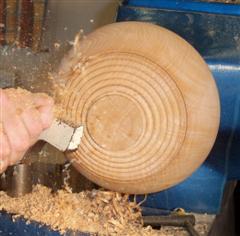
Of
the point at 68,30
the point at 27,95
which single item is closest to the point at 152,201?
the point at 27,95

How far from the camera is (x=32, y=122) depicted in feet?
2.13

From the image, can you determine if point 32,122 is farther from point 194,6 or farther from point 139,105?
point 194,6

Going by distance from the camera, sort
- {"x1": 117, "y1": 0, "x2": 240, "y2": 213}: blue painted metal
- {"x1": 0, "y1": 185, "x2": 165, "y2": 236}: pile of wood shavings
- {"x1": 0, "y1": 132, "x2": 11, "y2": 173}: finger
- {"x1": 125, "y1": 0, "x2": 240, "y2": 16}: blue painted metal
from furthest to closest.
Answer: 1. {"x1": 125, "y1": 0, "x2": 240, "y2": 16}: blue painted metal
2. {"x1": 117, "y1": 0, "x2": 240, "y2": 213}: blue painted metal
3. {"x1": 0, "y1": 185, "x2": 165, "y2": 236}: pile of wood shavings
4. {"x1": 0, "y1": 132, "x2": 11, "y2": 173}: finger

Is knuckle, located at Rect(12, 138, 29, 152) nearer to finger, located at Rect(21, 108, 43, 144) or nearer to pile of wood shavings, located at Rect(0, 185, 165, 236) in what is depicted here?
finger, located at Rect(21, 108, 43, 144)

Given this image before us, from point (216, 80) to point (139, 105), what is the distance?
0.41 m

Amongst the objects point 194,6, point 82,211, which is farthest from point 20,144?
point 194,6

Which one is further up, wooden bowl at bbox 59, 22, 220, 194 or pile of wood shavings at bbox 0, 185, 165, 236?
wooden bowl at bbox 59, 22, 220, 194

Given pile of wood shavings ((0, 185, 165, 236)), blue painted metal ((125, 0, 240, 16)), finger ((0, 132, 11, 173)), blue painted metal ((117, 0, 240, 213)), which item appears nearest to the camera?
finger ((0, 132, 11, 173))

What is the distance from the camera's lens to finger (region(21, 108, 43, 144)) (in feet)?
2.12

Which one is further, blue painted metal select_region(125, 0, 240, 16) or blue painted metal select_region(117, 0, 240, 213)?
blue painted metal select_region(125, 0, 240, 16)

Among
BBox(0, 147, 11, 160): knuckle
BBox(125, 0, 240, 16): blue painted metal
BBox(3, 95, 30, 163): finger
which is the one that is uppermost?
BBox(125, 0, 240, 16): blue painted metal

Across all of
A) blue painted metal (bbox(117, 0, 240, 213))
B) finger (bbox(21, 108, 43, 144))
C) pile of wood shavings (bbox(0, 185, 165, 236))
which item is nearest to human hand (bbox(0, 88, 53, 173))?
finger (bbox(21, 108, 43, 144))

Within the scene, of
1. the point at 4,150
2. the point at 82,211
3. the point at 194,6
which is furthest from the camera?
the point at 194,6

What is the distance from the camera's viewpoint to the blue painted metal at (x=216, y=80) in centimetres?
105
